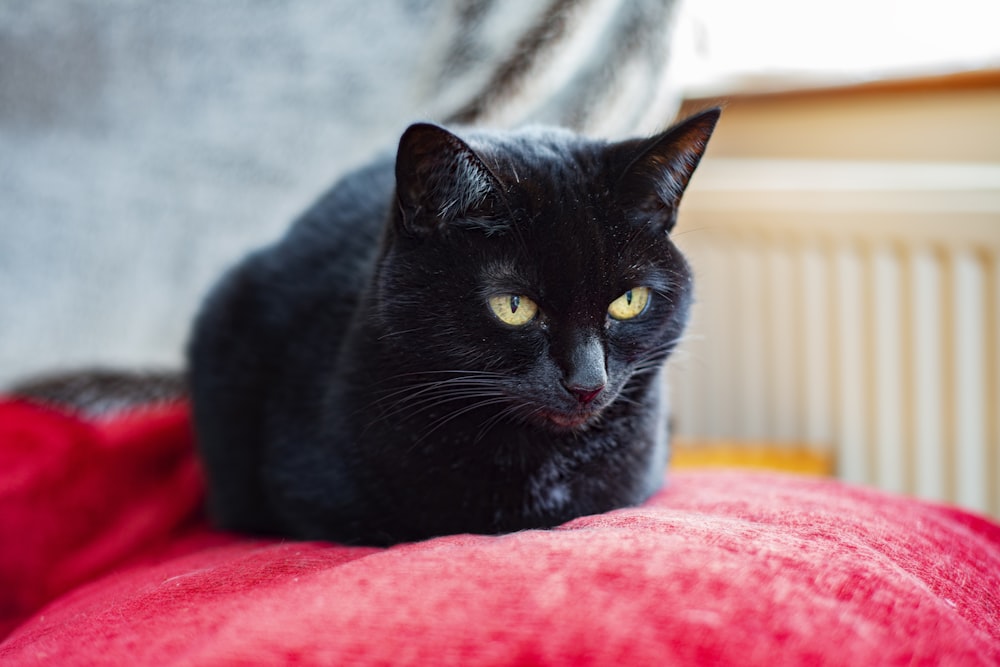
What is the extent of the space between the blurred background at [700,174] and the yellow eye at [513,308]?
24cm

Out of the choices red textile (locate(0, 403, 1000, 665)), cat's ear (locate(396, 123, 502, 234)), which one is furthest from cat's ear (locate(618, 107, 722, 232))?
red textile (locate(0, 403, 1000, 665))

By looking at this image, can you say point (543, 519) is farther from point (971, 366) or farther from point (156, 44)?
point (971, 366)

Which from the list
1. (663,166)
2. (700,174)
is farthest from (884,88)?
(663,166)

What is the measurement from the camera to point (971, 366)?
4.44 feet

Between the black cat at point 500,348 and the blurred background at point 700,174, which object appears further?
the blurred background at point 700,174

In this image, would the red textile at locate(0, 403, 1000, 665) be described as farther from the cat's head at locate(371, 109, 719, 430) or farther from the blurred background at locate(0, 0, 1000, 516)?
the blurred background at locate(0, 0, 1000, 516)

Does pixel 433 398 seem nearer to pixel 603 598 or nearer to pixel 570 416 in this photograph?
pixel 570 416

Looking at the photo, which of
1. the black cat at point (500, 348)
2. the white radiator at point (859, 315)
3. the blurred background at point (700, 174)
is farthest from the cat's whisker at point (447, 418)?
the white radiator at point (859, 315)

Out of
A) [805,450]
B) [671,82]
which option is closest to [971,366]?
[805,450]

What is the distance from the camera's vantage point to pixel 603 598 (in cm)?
47

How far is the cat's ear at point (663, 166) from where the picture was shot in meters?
0.72

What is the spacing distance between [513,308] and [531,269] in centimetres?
3

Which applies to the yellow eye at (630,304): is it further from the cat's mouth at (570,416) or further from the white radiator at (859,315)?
the white radiator at (859,315)

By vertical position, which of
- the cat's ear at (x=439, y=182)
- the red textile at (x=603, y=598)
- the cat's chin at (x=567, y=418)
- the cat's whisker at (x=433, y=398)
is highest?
the cat's ear at (x=439, y=182)
